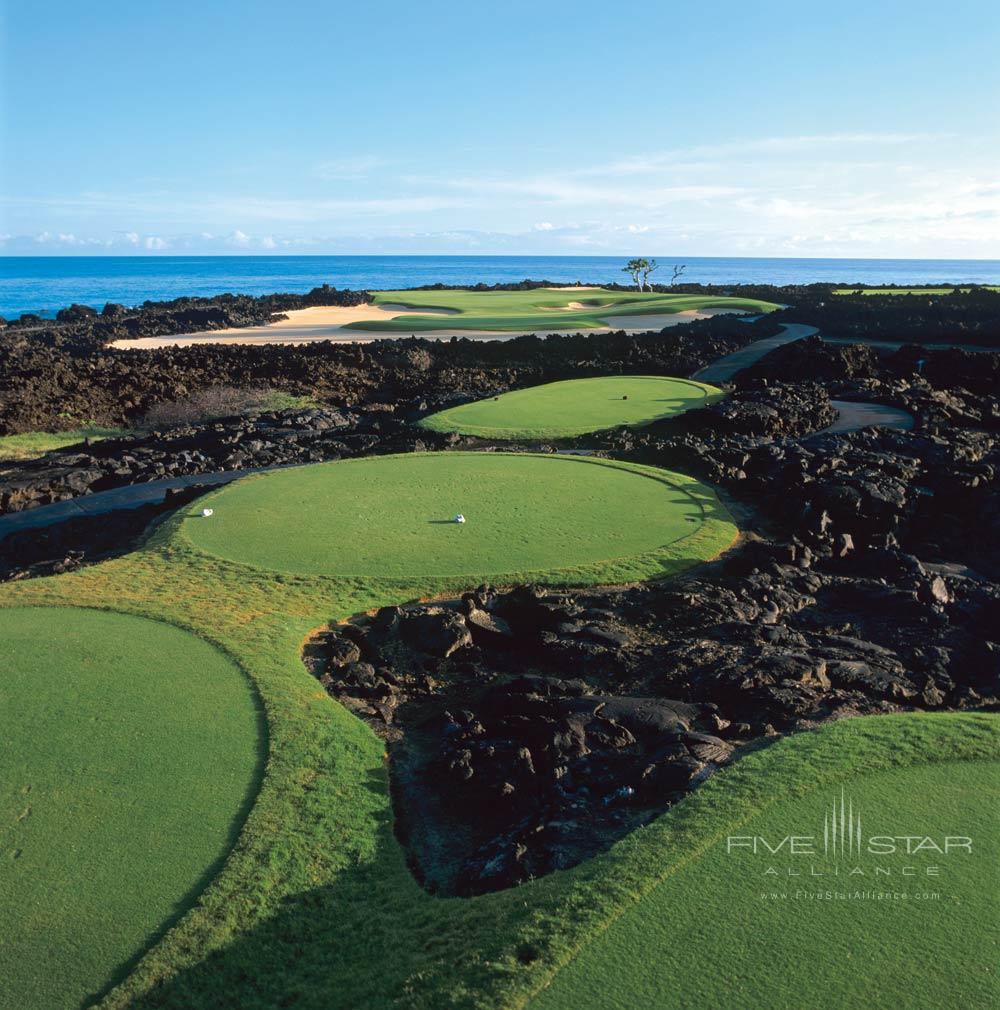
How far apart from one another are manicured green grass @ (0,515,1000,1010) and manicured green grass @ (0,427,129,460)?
17023 mm

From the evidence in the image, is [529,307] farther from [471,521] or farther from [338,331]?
[471,521]

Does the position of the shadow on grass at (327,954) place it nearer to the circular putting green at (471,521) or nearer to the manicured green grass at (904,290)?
the circular putting green at (471,521)

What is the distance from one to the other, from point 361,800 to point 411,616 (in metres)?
3.32

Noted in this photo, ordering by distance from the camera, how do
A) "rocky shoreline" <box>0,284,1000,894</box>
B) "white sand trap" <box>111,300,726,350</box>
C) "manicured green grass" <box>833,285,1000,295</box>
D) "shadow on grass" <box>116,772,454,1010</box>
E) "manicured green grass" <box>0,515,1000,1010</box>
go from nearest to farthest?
"manicured green grass" <box>0,515,1000,1010</box>, "shadow on grass" <box>116,772,454,1010</box>, "rocky shoreline" <box>0,284,1000,894</box>, "white sand trap" <box>111,300,726,350</box>, "manicured green grass" <box>833,285,1000,295</box>

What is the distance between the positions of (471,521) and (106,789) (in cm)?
684

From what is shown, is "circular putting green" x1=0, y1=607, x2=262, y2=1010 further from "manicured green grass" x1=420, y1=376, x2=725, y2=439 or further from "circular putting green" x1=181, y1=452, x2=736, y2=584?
"manicured green grass" x1=420, y1=376, x2=725, y2=439

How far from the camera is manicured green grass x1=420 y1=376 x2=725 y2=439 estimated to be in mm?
19688

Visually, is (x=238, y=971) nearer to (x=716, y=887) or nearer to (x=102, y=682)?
(x=716, y=887)

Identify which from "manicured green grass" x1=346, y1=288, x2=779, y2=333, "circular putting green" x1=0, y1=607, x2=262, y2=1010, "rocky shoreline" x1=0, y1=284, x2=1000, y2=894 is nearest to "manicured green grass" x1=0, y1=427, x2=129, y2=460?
"rocky shoreline" x1=0, y1=284, x2=1000, y2=894

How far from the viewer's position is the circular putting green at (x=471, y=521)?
34.9 ft

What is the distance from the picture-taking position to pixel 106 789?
576cm

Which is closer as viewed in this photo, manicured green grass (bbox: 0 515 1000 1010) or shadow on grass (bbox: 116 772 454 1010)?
manicured green grass (bbox: 0 515 1000 1010)

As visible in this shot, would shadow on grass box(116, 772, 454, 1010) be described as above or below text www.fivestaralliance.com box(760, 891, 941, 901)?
below

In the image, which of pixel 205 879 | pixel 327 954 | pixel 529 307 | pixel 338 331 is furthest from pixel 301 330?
pixel 327 954
